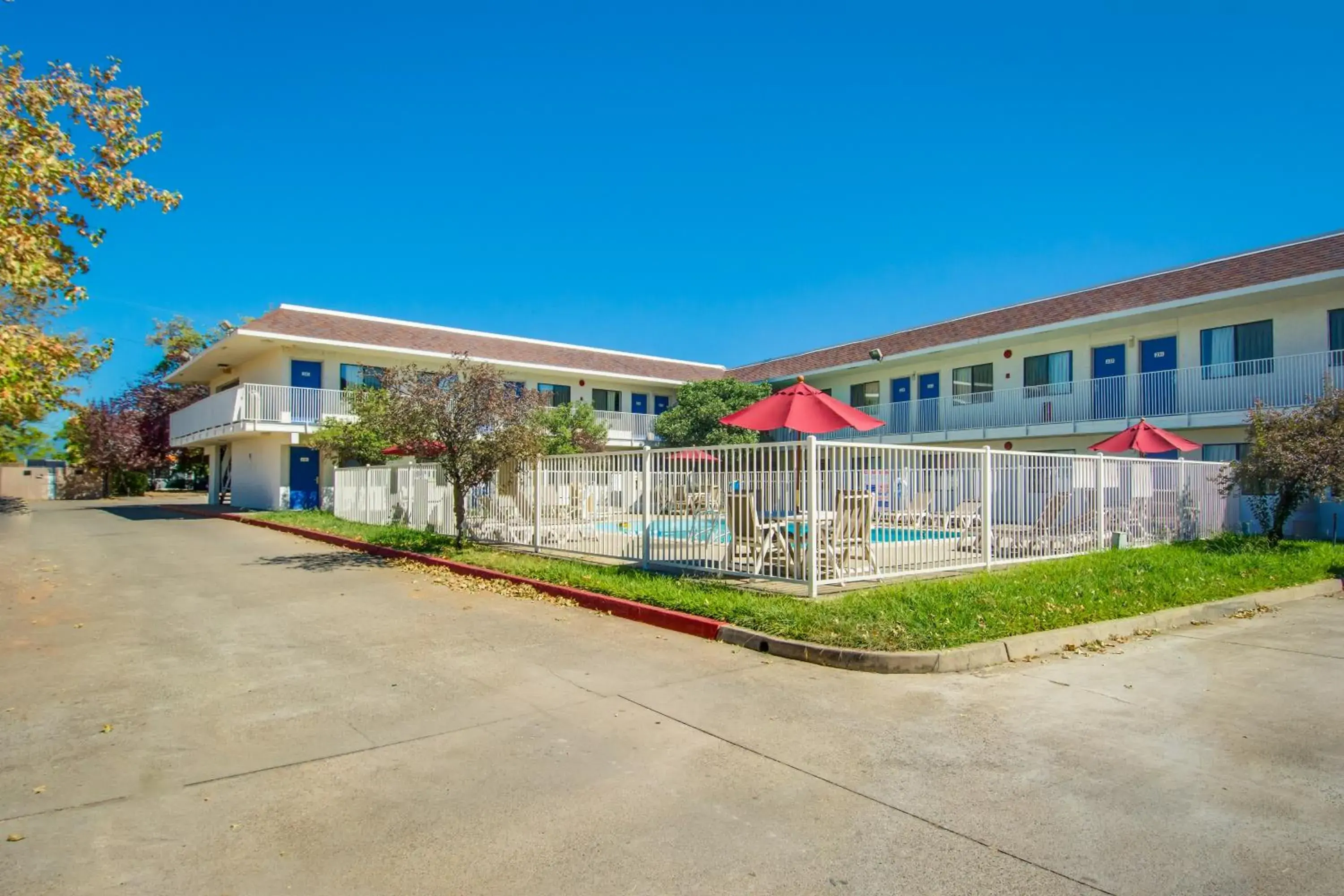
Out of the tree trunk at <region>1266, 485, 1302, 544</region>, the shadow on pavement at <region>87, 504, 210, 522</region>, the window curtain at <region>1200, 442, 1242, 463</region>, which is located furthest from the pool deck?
the shadow on pavement at <region>87, 504, 210, 522</region>

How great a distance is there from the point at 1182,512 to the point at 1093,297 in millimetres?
11151

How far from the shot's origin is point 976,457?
1105cm

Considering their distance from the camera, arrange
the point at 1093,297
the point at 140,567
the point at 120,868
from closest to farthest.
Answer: the point at 120,868
the point at 140,567
the point at 1093,297

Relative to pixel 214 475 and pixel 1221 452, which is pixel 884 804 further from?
pixel 214 475

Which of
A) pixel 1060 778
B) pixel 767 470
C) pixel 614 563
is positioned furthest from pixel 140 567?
pixel 1060 778

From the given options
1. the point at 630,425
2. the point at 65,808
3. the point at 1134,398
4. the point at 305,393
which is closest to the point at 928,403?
the point at 1134,398

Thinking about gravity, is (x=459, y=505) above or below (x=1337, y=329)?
below

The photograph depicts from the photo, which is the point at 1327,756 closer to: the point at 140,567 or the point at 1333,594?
the point at 1333,594

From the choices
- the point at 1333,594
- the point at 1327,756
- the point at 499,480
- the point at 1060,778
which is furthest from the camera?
the point at 499,480

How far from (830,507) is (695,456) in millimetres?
2098

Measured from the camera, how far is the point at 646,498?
36.8ft

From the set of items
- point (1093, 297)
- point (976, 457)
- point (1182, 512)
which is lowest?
point (1182, 512)

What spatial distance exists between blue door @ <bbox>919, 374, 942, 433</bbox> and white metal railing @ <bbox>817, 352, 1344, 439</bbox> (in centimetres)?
4

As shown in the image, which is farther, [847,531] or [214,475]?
[214,475]
